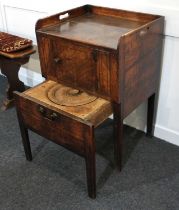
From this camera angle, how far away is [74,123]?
114 centimetres

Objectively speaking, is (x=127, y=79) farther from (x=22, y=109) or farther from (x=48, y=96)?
(x=22, y=109)

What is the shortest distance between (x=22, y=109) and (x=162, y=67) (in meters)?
0.69

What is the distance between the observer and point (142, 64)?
126cm

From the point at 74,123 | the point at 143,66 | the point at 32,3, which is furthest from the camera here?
the point at 32,3

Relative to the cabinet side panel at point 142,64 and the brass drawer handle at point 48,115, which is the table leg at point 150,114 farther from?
the brass drawer handle at point 48,115

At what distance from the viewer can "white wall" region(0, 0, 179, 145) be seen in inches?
52.4

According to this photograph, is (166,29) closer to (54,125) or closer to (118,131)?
(118,131)

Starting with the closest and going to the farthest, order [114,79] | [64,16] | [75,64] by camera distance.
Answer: [114,79]
[75,64]
[64,16]

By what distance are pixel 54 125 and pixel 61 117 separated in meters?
0.07

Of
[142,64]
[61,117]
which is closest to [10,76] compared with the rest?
[61,117]

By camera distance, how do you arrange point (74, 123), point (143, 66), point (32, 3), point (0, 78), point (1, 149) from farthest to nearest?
point (0, 78) → point (32, 3) → point (1, 149) → point (143, 66) → point (74, 123)

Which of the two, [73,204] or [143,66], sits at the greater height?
[143,66]

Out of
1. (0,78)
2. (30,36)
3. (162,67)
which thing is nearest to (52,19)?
(162,67)

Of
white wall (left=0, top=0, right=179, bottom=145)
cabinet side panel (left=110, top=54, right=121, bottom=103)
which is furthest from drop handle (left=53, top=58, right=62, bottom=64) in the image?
white wall (left=0, top=0, right=179, bottom=145)
